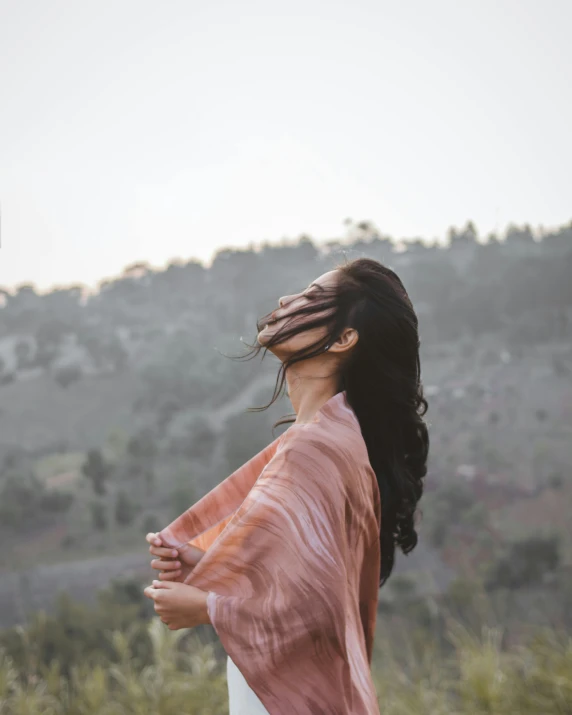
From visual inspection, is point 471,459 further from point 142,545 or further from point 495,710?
point 495,710

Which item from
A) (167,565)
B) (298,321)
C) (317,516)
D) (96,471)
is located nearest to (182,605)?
(167,565)

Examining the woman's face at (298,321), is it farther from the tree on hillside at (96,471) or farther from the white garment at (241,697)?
the tree on hillside at (96,471)

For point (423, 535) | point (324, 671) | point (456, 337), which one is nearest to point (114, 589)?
point (423, 535)

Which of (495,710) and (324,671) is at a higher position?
(324,671)

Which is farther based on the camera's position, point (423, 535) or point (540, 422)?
point (540, 422)

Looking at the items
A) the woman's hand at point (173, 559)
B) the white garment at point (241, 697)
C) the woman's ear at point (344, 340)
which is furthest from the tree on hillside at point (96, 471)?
the woman's ear at point (344, 340)

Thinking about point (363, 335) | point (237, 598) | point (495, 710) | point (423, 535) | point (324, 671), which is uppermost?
point (363, 335)

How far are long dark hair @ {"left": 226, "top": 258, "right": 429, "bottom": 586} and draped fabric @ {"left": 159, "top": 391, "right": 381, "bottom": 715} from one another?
0.20 metres

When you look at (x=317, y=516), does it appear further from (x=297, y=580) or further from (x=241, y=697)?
(x=241, y=697)

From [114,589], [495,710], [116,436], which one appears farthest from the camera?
[116,436]

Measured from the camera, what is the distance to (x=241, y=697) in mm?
1716

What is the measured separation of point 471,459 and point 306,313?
2684 cm

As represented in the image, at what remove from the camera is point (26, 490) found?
27.8 metres

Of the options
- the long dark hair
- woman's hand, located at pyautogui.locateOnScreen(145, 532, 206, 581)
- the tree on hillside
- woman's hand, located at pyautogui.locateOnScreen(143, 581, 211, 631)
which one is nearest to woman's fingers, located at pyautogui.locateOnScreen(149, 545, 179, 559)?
woman's hand, located at pyautogui.locateOnScreen(145, 532, 206, 581)
